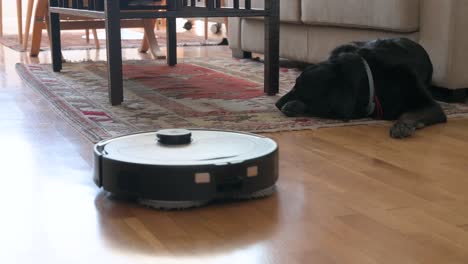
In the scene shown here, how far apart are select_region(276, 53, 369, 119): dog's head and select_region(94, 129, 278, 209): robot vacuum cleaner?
2.13 ft

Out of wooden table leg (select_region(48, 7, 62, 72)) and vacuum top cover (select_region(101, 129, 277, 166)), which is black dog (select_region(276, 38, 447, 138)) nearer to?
vacuum top cover (select_region(101, 129, 277, 166))

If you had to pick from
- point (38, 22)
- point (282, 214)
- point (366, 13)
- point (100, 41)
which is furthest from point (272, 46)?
point (100, 41)

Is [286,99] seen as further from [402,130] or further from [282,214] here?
[282,214]

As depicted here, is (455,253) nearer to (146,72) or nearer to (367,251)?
(367,251)

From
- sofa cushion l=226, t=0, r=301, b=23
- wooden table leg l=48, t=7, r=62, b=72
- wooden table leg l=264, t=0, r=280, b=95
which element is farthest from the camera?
wooden table leg l=48, t=7, r=62, b=72

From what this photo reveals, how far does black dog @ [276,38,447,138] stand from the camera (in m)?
1.92

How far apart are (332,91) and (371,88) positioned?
0.12 m

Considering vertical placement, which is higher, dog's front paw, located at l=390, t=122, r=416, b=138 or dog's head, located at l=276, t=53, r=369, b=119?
dog's head, located at l=276, t=53, r=369, b=119

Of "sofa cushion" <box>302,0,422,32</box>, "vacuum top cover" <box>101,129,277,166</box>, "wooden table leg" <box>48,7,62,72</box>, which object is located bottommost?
"vacuum top cover" <box>101,129,277,166</box>

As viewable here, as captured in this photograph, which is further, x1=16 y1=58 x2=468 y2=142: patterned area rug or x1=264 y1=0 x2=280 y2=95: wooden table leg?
x1=264 y1=0 x2=280 y2=95: wooden table leg

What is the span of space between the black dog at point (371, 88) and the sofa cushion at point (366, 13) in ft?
1.15

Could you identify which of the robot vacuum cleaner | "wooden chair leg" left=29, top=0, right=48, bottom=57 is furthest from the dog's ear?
"wooden chair leg" left=29, top=0, right=48, bottom=57

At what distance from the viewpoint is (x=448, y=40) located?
2.27m

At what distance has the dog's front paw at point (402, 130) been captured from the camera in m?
1.82
